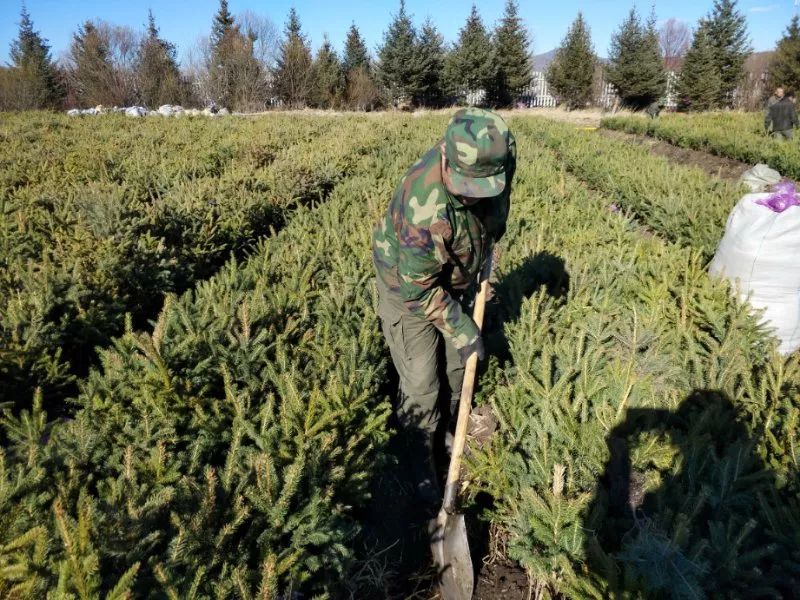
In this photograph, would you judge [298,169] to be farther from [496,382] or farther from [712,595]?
[712,595]

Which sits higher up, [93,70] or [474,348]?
[93,70]

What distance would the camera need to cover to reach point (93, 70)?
113 feet

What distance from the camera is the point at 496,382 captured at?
12.4 ft

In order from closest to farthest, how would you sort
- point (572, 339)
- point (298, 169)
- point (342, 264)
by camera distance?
point (572, 339)
point (342, 264)
point (298, 169)

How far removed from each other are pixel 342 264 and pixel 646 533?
3.01m

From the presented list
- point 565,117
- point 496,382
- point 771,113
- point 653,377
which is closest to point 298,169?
point 496,382

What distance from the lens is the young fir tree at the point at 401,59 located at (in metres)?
38.9

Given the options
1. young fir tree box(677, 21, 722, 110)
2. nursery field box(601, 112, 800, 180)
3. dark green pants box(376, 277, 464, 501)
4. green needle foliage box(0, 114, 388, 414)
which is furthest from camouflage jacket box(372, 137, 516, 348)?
young fir tree box(677, 21, 722, 110)

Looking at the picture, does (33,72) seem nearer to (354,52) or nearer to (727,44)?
(354,52)

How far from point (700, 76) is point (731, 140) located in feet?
83.0

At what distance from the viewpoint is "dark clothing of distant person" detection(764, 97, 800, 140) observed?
14.7 meters

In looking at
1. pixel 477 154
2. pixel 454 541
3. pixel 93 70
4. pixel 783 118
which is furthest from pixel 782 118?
pixel 93 70

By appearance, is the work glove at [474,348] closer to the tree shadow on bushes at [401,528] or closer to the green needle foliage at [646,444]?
the green needle foliage at [646,444]

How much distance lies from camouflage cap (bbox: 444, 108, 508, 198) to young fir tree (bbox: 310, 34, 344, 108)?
40.4 m
